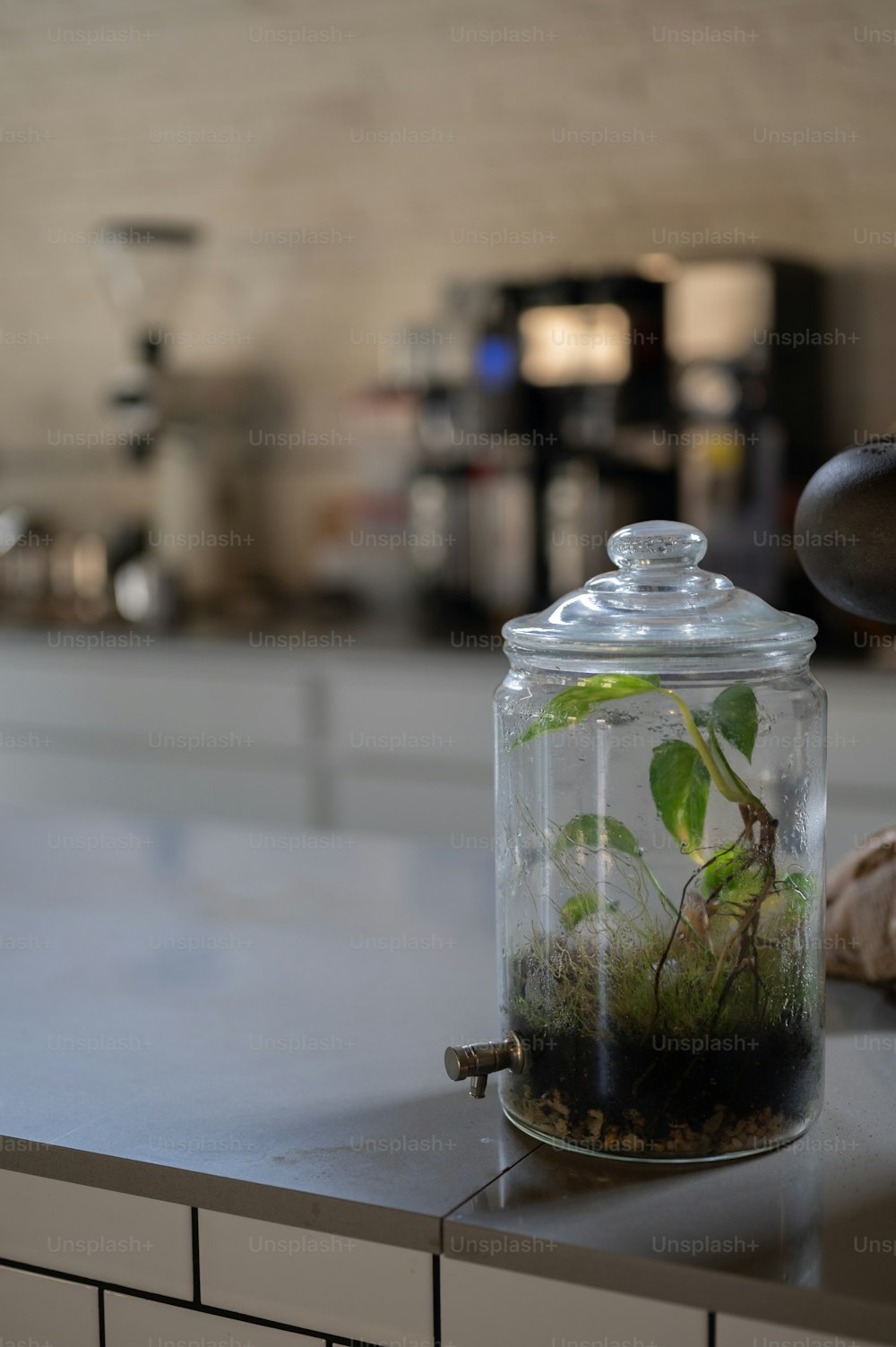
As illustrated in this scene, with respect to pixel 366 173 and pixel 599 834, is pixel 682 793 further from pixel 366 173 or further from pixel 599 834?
pixel 366 173

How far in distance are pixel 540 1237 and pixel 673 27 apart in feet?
10.3

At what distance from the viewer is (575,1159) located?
0.68 meters

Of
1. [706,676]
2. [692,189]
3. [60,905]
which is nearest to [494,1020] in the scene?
[706,676]

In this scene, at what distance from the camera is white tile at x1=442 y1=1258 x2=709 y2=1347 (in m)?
0.60

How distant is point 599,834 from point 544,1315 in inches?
8.6

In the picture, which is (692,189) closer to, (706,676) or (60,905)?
(60,905)

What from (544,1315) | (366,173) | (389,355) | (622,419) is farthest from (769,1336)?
(366,173)

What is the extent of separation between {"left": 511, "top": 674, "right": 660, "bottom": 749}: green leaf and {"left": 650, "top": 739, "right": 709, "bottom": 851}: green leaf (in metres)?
0.03

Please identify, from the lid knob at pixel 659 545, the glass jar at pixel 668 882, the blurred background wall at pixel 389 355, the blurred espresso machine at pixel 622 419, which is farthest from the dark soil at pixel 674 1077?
the blurred espresso machine at pixel 622 419

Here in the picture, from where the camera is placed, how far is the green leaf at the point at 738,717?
674mm

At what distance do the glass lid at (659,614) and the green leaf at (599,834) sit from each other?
0.08 meters

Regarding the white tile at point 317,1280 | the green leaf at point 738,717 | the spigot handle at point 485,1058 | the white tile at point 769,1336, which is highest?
the green leaf at point 738,717

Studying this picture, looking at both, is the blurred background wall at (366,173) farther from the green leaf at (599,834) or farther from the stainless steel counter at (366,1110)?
the green leaf at (599,834)

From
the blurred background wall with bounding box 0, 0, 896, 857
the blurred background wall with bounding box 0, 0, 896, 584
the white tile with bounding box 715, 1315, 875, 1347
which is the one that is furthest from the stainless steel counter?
the blurred background wall with bounding box 0, 0, 896, 584
